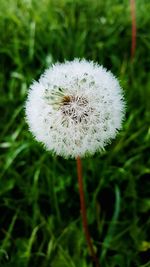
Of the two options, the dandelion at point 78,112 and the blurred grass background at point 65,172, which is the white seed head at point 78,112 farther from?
the blurred grass background at point 65,172

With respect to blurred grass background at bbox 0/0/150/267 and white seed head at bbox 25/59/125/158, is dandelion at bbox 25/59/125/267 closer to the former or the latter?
white seed head at bbox 25/59/125/158

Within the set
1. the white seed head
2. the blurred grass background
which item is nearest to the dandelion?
the white seed head

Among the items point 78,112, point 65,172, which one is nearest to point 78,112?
point 78,112

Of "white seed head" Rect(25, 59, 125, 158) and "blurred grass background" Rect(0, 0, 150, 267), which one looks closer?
→ "white seed head" Rect(25, 59, 125, 158)

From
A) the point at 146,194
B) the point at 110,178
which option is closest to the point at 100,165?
the point at 110,178

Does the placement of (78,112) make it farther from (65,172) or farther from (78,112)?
(65,172)
